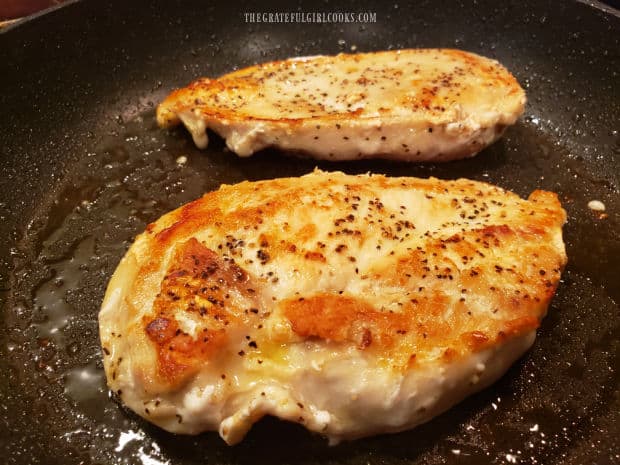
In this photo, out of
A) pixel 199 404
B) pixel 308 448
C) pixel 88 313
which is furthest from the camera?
pixel 88 313

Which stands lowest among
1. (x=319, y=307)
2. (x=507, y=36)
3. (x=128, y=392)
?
(x=128, y=392)

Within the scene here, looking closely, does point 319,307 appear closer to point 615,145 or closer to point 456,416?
point 456,416

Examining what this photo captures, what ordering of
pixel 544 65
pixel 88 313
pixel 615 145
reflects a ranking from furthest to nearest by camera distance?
1. pixel 544 65
2. pixel 615 145
3. pixel 88 313

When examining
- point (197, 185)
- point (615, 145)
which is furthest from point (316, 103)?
point (615, 145)

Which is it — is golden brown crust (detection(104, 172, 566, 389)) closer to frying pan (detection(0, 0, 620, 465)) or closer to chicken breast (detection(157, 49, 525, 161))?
frying pan (detection(0, 0, 620, 465))

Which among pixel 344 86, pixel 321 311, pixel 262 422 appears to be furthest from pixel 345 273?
pixel 344 86

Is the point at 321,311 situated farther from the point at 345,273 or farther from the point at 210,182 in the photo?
the point at 210,182

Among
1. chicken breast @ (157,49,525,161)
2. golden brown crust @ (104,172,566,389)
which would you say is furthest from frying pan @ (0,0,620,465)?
golden brown crust @ (104,172,566,389)
